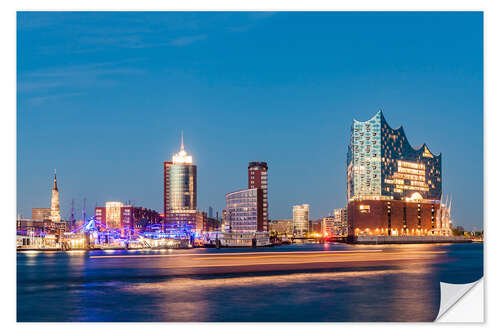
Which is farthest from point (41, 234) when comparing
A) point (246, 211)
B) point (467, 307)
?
point (467, 307)

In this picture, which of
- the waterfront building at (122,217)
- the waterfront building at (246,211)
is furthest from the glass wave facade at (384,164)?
the waterfront building at (122,217)

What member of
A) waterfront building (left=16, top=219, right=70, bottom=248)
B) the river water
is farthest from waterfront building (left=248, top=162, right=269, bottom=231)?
the river water

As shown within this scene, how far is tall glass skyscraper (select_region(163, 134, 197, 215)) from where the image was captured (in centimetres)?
15912

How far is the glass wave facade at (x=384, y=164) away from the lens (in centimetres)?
10519

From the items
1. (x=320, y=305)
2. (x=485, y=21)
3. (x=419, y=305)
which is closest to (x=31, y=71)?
(x=320, y=305)

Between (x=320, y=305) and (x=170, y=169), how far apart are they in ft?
480

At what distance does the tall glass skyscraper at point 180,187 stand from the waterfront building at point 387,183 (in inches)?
2355

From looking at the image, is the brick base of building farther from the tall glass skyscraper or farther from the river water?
the river water

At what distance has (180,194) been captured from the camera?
15888cm

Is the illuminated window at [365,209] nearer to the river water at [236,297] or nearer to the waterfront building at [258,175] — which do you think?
the waterfront building at [258,175]

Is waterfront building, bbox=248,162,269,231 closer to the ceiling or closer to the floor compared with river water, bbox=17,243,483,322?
closer to the ceiling

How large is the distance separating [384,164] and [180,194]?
6843 centimetres
